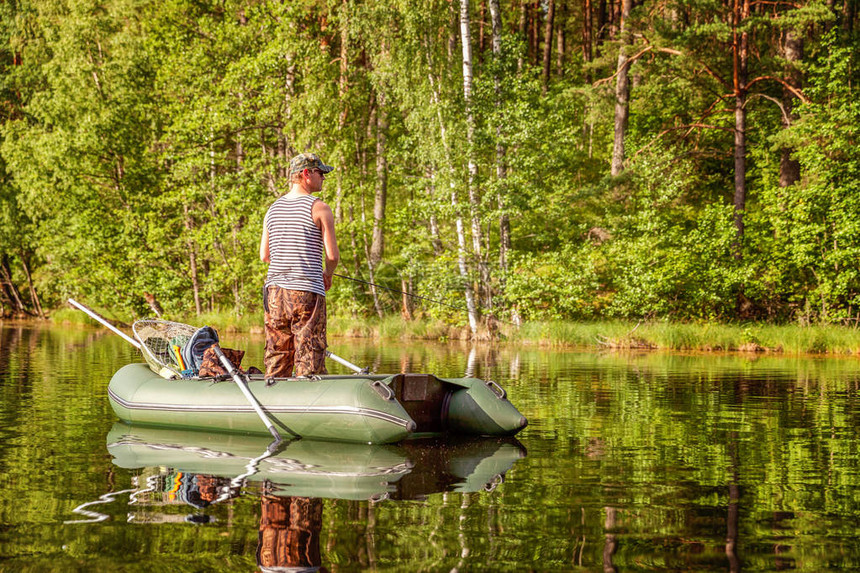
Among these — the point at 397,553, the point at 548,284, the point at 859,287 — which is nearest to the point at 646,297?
the point at 548,284

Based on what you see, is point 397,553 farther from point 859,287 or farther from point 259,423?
point 859,287

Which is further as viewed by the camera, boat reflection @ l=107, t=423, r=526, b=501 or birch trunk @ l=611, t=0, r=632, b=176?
birch trunk @ l=611, t=0, r=632, b=176

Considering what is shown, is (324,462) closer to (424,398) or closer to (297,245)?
(424,398)

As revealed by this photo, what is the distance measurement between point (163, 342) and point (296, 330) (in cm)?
191

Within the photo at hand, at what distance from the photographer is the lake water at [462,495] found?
3.63 m

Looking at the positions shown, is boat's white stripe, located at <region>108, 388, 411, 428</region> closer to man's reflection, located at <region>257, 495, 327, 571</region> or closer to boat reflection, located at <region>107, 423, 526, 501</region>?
boat reflection, located at <region>107, 423, 526, 501</region>

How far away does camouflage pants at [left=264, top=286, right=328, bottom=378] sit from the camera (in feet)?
22.6

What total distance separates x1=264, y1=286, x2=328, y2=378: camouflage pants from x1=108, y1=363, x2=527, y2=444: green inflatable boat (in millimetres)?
234

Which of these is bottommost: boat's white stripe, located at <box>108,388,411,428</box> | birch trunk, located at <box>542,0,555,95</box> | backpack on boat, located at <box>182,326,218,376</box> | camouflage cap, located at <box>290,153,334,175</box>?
boat's white stripe, located at <box>108,388,411,428</box>

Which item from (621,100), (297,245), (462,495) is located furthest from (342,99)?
(462,495)

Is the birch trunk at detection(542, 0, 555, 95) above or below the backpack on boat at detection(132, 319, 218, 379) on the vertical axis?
above

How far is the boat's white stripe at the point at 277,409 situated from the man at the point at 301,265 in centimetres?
36

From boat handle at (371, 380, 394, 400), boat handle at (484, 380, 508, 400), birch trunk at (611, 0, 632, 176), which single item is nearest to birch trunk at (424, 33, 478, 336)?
birch trunk at (611, 0, 632, 176)

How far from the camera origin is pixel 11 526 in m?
4.11
